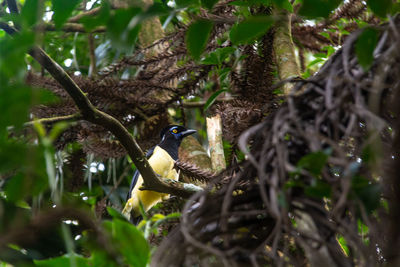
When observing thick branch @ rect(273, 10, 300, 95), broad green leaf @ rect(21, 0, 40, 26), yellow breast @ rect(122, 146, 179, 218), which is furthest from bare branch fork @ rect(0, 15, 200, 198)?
yellow breast @ rect(122, 146, 179, 218)

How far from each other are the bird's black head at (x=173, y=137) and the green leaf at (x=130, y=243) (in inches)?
94.2

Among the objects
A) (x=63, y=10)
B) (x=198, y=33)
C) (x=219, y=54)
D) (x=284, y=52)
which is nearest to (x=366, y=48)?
(x=198, y=33)

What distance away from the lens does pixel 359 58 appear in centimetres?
87

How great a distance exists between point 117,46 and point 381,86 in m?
0.49

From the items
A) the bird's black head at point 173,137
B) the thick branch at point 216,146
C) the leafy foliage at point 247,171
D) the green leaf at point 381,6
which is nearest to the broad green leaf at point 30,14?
the leafy foliage at point 247,171

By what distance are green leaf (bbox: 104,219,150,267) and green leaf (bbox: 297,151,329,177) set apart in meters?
0.41

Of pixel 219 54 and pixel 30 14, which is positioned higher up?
pixel 30 14

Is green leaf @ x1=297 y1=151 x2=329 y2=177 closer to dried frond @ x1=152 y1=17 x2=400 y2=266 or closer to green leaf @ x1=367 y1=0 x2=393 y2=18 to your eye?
dried frond @ x1=152 y1=17 x2=400 y2=266

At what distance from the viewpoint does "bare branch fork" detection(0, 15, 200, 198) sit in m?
1.70

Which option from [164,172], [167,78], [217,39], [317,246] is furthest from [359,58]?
[164,172]

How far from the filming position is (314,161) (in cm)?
77

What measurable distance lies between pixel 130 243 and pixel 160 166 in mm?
2875

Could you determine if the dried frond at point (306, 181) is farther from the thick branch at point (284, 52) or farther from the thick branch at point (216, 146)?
the thick branch at point (216, 146)

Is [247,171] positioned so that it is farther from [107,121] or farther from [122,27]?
[107,121]
